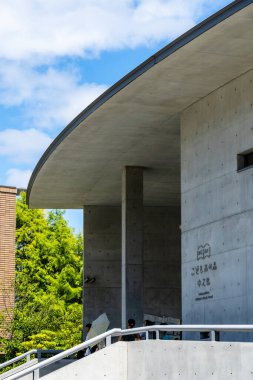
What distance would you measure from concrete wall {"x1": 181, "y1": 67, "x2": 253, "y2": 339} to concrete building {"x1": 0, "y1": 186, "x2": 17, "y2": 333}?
90.0 feet

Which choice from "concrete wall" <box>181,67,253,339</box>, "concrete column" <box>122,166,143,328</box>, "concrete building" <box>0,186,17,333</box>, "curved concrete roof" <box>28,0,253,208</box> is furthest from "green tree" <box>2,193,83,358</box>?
"concrete wall" <box>181,67,253,339</box>

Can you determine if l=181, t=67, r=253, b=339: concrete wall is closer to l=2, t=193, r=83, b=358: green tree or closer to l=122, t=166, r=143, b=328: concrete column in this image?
l=122, t=166, r=143, b=328: concrete column

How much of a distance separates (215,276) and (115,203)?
50.3 feet

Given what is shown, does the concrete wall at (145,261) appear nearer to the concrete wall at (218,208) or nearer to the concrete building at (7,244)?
the concrete wall at (218,208)

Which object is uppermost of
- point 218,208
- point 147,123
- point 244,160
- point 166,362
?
point 147,123

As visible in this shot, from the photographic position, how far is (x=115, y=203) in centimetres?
3738

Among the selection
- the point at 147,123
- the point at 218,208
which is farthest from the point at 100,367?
the point at 147,123

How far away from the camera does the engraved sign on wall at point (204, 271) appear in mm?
22570

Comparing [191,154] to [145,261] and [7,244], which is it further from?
[7,244]

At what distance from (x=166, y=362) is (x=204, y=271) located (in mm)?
5205

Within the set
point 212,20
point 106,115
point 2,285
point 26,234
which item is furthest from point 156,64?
point 26,234

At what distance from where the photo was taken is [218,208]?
73.5 feet

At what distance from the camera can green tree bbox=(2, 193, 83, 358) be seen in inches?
1976

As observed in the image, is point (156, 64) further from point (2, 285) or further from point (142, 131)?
point (2, 285)
